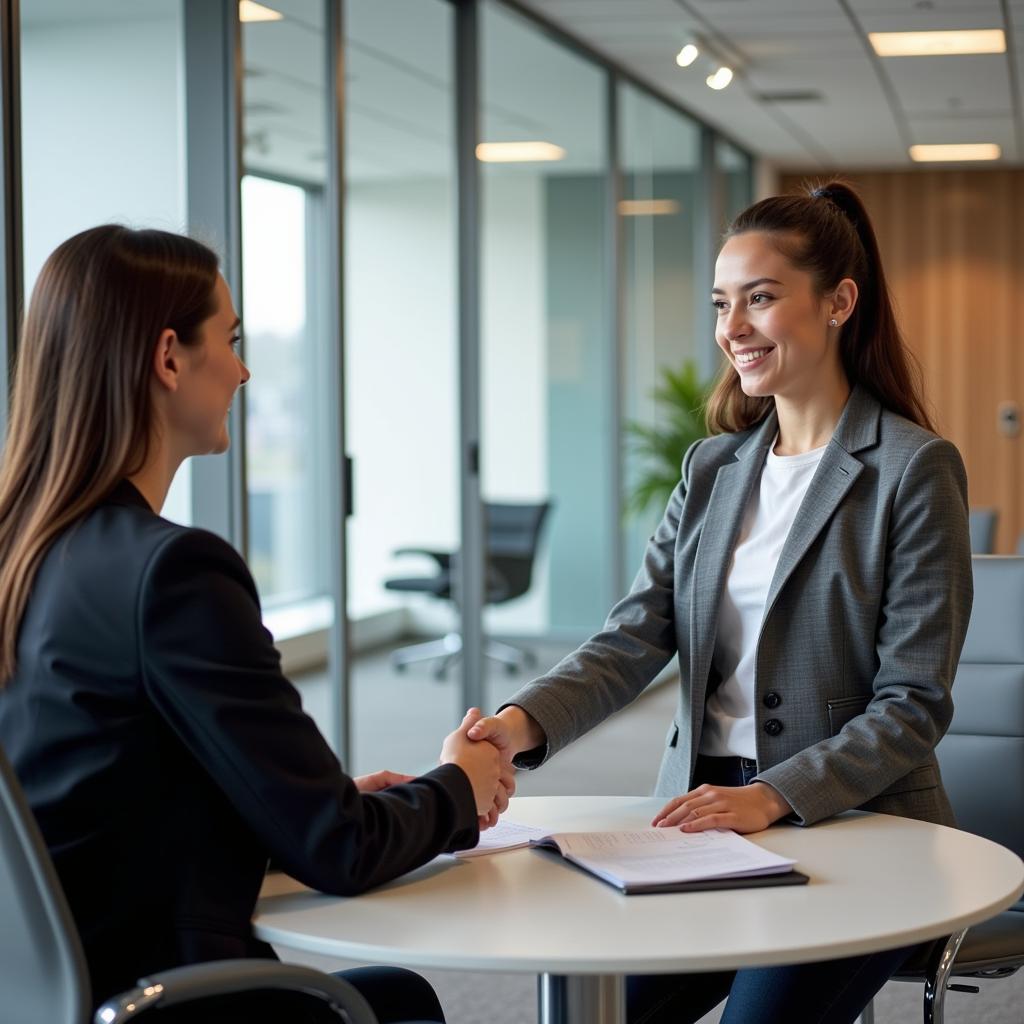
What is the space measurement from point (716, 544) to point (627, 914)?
2.56ft

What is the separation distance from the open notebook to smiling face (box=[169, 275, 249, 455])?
1.88 ft

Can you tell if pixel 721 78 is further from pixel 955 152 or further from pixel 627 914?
pixel 627 914

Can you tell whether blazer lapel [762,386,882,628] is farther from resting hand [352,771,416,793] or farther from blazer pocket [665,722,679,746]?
resting hand [352,771,416,793]

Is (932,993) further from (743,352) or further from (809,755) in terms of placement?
(743,352)

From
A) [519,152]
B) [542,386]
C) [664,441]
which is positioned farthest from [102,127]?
[542,386]

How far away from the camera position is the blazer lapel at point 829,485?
6.48 ft

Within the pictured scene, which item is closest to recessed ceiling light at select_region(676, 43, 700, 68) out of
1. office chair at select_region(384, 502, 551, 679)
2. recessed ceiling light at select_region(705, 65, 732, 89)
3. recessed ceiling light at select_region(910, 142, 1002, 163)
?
recessed ceiling light at select_region(705, 65, 732, 89)

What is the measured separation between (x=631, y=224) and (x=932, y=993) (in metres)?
5.61

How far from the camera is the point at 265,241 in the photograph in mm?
7320

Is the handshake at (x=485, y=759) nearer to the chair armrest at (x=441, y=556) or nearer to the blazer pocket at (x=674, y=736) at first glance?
the blazer pocket at (x=674, y=736)

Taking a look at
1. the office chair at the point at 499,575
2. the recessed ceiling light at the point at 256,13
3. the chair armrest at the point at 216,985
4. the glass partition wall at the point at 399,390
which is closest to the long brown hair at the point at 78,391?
the chair armrest at the point at 216,985

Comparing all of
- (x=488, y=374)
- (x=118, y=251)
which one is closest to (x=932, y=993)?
(x=118, y=251)

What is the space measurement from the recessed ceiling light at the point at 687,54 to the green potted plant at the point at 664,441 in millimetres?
1636

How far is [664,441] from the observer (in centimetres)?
714
